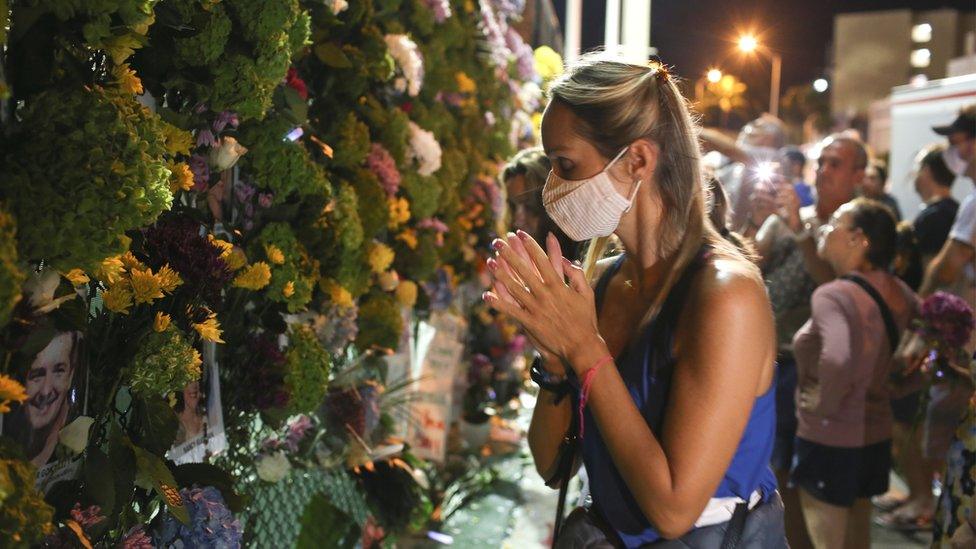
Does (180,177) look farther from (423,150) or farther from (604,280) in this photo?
(423,150)

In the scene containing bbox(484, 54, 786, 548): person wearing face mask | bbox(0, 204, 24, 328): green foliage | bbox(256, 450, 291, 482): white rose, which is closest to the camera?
bbox(0, 204, 24, 328): green foliage

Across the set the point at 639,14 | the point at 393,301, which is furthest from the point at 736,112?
the point at 393,301

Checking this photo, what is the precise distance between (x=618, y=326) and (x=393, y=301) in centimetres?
163

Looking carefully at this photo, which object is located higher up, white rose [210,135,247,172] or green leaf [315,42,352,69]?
green leaf [315,42,352,69]

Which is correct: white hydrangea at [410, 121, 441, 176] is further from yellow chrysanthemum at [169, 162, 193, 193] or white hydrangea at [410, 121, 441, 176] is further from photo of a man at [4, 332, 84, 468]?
photo of a man at [4, 332, 84, 468]

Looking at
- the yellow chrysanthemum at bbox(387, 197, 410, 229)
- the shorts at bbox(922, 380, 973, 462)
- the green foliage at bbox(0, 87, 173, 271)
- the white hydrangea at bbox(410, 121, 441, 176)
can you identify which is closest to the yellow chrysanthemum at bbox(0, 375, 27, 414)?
the green foliage at bbox(0, 87, 173, 271)

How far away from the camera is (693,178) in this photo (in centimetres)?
212

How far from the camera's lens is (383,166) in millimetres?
3514

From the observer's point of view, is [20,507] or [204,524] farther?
[204,524]

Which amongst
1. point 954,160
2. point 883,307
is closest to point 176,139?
point 883,307

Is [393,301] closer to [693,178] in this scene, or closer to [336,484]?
[336,484]

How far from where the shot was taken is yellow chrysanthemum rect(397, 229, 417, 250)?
3963 millimetres

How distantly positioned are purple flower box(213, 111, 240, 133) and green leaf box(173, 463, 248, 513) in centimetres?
80

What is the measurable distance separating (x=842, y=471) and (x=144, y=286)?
3335mm
